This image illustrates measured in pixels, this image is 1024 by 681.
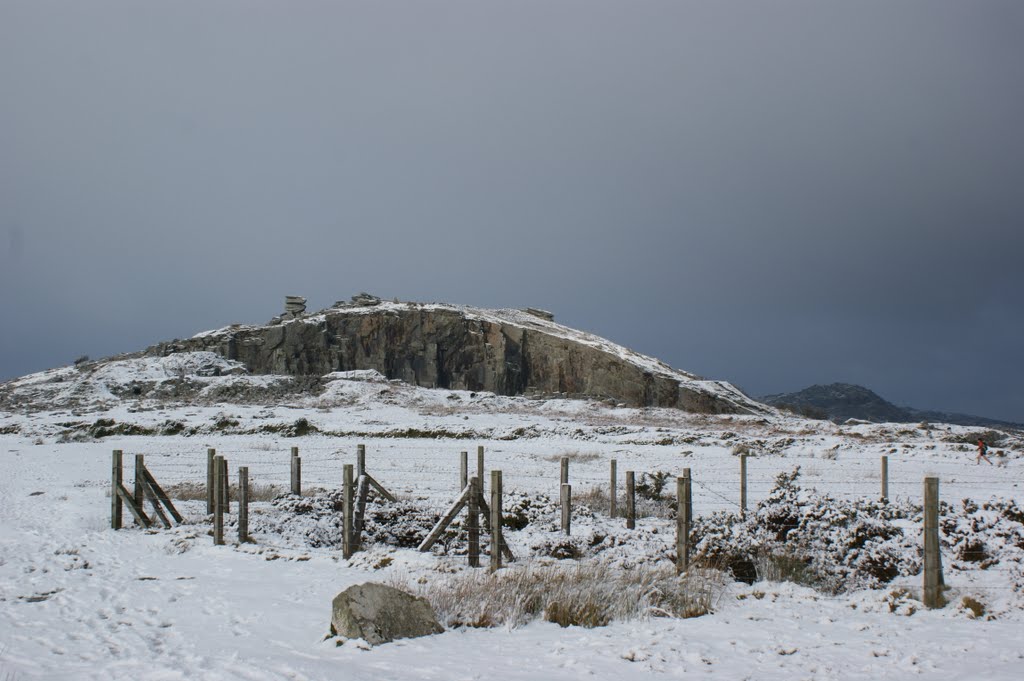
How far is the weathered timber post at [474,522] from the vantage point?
1067 cm

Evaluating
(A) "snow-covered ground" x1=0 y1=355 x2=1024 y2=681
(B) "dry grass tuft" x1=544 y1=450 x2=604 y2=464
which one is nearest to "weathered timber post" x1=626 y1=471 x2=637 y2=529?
(A) "snow-covered ground" x1=0 y1=355 x2=1024 y2=681

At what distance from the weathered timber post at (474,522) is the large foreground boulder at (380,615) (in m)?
3.11

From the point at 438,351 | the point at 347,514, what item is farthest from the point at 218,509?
the point at 438,351

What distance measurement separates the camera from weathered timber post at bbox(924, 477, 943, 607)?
26.5 ft

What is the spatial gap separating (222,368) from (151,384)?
376 inches

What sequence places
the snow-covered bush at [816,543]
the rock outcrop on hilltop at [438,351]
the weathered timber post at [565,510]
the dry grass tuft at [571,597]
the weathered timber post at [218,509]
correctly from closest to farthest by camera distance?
the dry grass tuft at [571,597] < the snow-covered bush at [816,543] < the weathered timber post at [218,509] < the weathered timber post at [565,510] < the rock outcrop on hilltop at [438,351]

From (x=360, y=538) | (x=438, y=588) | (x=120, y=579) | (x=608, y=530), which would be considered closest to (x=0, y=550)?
(x=120, y=579)

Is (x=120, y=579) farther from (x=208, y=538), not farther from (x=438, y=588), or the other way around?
(x=438, y=588)

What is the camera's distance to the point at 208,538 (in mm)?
13211

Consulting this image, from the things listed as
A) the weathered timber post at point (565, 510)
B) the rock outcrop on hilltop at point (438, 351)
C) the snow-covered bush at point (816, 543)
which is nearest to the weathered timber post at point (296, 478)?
the weathered timber post at point (565, 510)

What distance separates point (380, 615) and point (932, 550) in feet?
20.7

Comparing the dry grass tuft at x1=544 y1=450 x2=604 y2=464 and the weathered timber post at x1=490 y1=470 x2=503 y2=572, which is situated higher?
the weathered timber post at x1=490 y1=470 x2=503 y2=572

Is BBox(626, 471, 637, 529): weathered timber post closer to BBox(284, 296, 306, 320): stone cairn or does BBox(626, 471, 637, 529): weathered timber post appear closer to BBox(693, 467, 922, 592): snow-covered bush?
BBox(693, 467, 922, 592): snow-covered bush

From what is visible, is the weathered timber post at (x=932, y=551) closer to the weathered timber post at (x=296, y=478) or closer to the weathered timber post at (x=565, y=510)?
the weathered timber post at (x=565, y=510)
